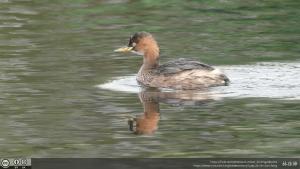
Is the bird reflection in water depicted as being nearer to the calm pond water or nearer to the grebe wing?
the calm pond water

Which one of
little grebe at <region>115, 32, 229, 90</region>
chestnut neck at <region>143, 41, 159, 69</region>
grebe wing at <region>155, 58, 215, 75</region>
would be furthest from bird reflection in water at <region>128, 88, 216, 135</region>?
chestnut neck at <region>143, 41, 159, 69</region>

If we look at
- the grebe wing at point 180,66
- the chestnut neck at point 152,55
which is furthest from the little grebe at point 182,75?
the chestnut neck at point 152,55

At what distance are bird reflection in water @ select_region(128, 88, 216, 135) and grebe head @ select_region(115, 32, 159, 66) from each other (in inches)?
49.5

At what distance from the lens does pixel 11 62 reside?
1859 centimetres

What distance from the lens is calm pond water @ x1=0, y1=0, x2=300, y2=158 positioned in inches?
499

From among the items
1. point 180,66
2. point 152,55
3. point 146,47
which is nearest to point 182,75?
point 180,66

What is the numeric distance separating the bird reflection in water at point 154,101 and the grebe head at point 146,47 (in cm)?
126

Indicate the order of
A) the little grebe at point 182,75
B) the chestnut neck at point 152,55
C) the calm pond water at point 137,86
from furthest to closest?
the chestnut neck at point 152,55 < the little grebe at point 182,75 < the calm pond water at point 137,86

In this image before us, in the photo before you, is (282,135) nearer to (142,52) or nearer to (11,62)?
(142,52)

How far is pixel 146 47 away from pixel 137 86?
1361mm

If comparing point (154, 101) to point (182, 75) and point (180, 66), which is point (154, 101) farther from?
point (180, 66)

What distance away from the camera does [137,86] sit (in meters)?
17.2

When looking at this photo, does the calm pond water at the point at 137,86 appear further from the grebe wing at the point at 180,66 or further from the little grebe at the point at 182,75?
the grebe wing at the point at 180,66

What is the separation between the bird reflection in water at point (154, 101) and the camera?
539 inches
